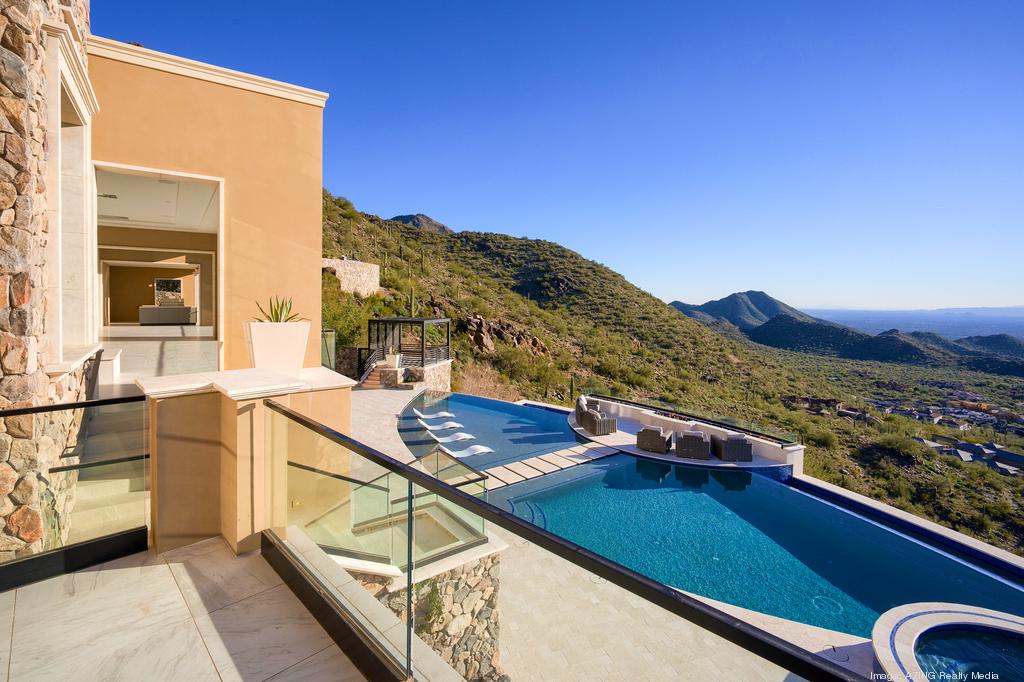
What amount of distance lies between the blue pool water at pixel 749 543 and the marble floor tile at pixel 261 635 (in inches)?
236

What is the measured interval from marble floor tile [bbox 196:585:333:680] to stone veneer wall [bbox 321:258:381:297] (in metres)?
21.7

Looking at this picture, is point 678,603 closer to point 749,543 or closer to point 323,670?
point 323,670

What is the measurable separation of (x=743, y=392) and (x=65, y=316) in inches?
1100

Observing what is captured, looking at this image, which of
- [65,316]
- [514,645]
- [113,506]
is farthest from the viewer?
[65,316]

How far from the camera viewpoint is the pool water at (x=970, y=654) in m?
5.51

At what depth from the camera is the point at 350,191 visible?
3816 centimetres

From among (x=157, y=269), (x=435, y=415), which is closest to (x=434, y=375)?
(x=435, y=415)

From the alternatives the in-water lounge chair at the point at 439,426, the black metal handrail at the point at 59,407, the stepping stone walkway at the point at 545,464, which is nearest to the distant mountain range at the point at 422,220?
the in-water lounge chair at the point at 439,426

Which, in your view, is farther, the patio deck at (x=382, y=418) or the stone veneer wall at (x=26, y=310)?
the patio deck at (x=382, y=418)

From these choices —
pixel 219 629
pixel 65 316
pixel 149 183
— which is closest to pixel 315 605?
pixel 219 629

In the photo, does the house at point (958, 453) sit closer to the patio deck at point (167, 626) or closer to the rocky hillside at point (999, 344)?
the patio deck at point (167, 626)

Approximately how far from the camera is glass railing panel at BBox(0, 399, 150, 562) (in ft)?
8.67

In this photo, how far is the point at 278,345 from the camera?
460 centimetres

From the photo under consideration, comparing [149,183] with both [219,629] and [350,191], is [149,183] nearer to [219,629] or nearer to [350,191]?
[219,629]
